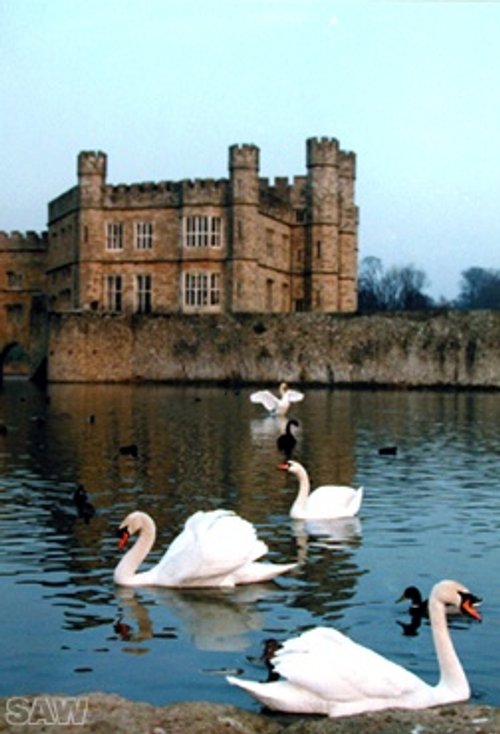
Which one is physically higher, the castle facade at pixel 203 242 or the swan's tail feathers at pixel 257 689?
the castle facade at pixel 203 242

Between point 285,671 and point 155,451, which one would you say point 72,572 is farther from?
point 155,451

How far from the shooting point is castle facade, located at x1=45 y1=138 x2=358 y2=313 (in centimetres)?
5859

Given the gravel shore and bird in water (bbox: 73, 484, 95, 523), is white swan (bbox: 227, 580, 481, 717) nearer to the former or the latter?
the gravel shore

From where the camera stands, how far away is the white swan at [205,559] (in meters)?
11.3

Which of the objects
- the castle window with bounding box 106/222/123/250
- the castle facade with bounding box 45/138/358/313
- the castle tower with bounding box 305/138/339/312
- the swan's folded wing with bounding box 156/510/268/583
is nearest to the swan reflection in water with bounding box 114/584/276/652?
the swan's folded wing with bounding box 156/510/268/583

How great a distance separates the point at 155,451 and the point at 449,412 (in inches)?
614

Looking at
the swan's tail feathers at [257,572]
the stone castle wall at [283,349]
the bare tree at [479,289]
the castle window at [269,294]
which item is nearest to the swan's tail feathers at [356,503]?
the swan's tail feathers at [257,572]

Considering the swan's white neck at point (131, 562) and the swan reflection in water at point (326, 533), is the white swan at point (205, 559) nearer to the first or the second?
the swan's white neck at point (131, 562)

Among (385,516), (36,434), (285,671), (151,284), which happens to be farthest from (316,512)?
(151,284)

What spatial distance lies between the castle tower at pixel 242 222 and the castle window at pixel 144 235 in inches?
163

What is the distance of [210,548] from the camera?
1126 cm

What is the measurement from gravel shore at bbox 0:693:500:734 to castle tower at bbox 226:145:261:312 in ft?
168

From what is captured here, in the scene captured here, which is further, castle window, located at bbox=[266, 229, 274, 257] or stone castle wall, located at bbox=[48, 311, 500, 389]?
castle window, located at bbox=[266, 229, 274, 257]

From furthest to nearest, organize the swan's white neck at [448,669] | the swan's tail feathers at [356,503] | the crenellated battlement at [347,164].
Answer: the crenellated battlement at [347,164] < the swan's tail feathers at [356,503] < the swan's white neck at [448,669]
